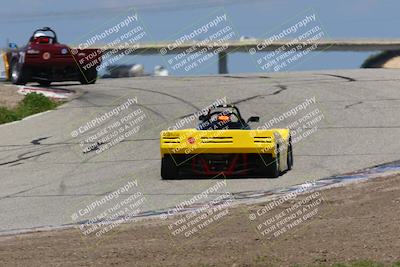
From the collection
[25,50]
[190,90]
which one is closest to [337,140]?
[190,90]

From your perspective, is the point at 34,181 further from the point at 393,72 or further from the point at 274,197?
the point at 393,72

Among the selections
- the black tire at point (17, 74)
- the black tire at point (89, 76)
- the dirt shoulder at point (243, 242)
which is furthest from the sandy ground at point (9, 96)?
the dirt shoulder at point (243, 242)

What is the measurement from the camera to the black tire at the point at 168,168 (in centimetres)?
1373

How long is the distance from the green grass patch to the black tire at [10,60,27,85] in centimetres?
417

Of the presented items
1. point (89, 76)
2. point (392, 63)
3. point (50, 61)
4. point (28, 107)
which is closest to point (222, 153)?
point (28, 107)

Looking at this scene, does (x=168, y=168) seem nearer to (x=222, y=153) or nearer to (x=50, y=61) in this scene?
(x=222, y=153)

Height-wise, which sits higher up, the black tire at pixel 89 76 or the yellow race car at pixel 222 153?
the yellow race car at pixel 222 153

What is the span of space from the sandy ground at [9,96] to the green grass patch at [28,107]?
1.19 feet

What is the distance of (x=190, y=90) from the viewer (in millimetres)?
25172

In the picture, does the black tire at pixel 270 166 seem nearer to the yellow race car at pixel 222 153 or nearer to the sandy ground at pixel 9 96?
the yellow race car at pixel 222 153

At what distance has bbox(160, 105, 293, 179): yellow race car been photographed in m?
13.5

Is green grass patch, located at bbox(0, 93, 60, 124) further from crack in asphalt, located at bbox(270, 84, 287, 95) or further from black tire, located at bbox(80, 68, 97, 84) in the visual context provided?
crack in asphalt, located at bbox(270, 84, 287, 95)

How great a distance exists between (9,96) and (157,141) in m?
8.05

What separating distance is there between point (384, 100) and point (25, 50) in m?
10.6
